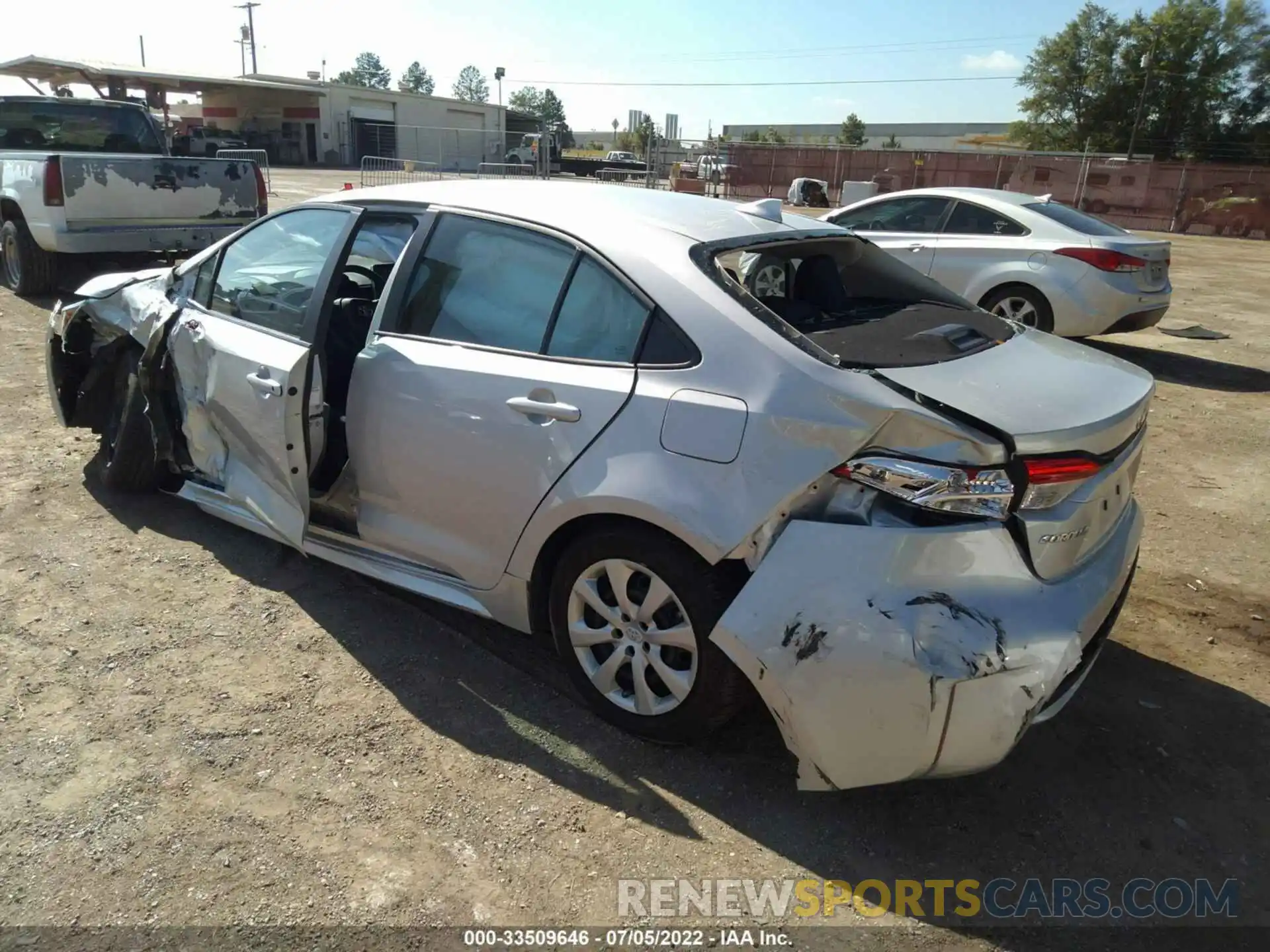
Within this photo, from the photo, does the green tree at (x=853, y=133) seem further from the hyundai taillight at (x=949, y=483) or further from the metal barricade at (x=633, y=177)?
the hyundai taillight at (x=949, y=483)

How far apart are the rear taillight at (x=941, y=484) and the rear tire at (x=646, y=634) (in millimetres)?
525

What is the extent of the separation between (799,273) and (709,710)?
185 cm

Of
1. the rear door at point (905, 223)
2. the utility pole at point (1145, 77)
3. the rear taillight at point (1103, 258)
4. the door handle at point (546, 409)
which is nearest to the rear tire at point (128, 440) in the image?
the door handle at point (546, 409)

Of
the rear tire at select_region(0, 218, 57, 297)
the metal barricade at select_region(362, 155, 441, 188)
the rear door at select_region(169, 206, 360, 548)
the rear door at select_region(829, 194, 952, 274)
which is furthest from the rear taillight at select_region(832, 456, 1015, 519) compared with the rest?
the metal barricade at select_region(362, 155, 441, 188)

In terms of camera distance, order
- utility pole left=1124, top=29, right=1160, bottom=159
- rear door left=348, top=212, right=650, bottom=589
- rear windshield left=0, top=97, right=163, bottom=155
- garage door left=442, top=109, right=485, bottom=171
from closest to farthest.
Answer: rear door left=348, top=212, right=650, bottom=589
rear windshield left=0, top=97, right=163, bottom=155
garage door left=442, top=109, right=485, bottom=171
utility pole left=1124, top=29, right=1160, bottom=159

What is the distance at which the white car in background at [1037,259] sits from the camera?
817 cm

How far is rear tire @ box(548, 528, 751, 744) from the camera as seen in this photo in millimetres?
2652

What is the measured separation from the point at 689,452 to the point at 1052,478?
99 centimetres

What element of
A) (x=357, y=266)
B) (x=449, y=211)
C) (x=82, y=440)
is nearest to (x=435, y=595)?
(x=449, y=211)

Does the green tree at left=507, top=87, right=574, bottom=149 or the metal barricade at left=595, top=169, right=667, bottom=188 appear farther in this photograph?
the green tree at left=507, top=87, right=574, bottom=149

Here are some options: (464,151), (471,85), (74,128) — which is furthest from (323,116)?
(471,85)

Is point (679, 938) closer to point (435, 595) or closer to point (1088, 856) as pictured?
point (1088, 856)

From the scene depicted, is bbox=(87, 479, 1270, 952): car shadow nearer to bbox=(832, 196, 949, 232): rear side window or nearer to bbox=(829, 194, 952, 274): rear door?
bbox=(829, 194, 952, 274): rear door

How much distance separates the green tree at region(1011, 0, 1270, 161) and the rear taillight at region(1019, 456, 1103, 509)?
5364cm
